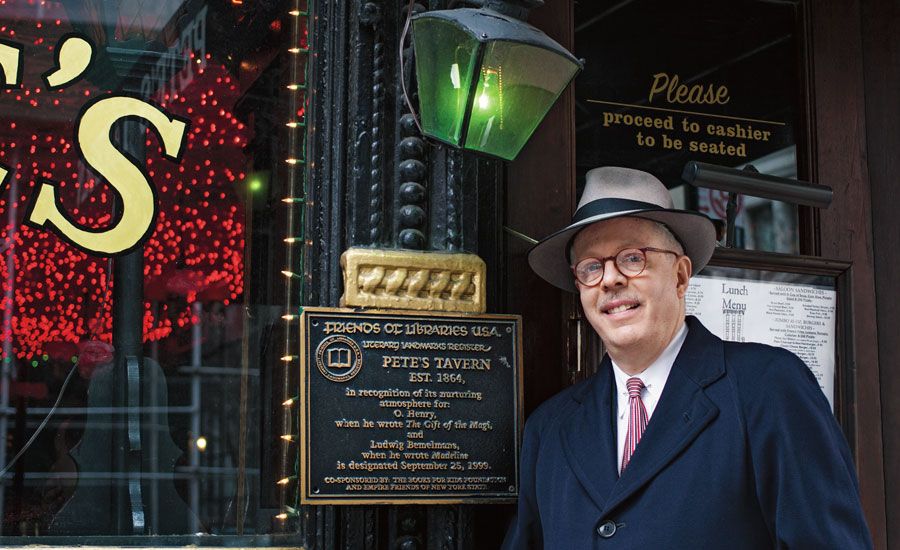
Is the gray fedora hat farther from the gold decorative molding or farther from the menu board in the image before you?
the menu board

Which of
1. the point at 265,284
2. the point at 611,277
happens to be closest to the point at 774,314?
the point at 611,277

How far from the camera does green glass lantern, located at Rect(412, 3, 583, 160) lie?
371 centimetres

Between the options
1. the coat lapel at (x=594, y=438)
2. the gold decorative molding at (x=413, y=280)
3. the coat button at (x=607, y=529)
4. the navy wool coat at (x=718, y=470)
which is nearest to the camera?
the navy wool coat at (x=718, y=470)

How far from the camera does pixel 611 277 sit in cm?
369

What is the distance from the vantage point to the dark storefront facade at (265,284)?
389 centimetres

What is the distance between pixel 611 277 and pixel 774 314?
1104 millimetres

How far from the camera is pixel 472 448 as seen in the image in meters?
4.04

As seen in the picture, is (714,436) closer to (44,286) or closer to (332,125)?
(332,125)

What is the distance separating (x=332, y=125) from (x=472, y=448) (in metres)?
1.28

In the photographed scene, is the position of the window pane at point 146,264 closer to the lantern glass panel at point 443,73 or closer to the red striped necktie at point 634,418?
the lantern glass panel at point 443,73

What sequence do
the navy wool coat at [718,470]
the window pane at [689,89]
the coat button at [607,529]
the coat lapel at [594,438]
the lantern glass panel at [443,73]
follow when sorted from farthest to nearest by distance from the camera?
the window pane at [689,89], the lantern glass panel at [443,73], the coat lapel at [594,438], the coat button at [607,529], the navy wool coat at [718,470]

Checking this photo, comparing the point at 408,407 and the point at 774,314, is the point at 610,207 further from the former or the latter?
the point at 774,314

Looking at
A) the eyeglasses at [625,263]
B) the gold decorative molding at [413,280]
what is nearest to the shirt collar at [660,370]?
the eyeglasses at [625,263]

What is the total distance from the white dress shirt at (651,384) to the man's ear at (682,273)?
0.15m
